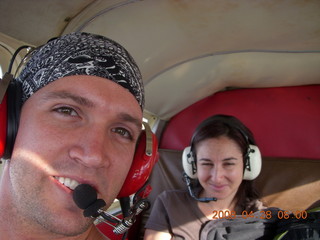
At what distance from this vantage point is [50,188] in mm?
788

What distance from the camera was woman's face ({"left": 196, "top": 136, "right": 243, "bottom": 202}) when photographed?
1787 millimetres

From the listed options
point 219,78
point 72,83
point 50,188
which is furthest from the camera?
point 219,78

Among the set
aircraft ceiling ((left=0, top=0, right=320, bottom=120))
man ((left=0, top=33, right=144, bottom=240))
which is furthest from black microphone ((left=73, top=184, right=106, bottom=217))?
aircraft ceiling ((left=0, top=0, right=320, bottom=120))

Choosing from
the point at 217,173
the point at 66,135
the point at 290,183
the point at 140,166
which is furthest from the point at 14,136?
the point at 290,183

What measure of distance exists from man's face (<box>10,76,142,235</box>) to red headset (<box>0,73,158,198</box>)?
0.02 m

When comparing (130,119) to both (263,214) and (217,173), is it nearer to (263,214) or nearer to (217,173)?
(217,173)

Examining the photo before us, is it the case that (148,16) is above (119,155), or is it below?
above

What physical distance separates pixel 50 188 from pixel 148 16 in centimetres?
93

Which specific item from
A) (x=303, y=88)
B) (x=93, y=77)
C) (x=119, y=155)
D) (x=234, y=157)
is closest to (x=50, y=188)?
(x=119, y=155)

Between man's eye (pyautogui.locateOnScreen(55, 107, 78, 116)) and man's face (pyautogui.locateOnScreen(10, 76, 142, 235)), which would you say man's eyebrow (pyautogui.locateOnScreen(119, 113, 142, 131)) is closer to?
man's face (pyautogui.locateOnScreen(10, 76, 142, 235))

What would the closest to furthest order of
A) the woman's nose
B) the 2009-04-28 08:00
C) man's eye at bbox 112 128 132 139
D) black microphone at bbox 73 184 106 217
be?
black microphone at bbox 73 184 106 217, man's eye at bbox 112 128 132 139, the 2009-04-28 08:00, the woman's nose

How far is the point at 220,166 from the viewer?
1.78 meters

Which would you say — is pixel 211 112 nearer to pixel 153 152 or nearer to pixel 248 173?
pixel 248 173

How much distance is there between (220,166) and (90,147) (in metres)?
1.15
